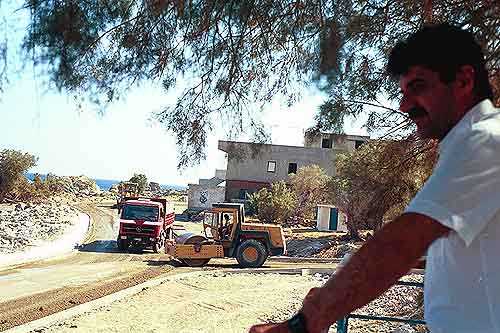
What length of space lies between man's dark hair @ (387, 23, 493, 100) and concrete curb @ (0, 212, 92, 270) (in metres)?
19.5

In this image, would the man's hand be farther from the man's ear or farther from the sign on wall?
the sign on wall

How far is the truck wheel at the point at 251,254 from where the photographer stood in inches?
832

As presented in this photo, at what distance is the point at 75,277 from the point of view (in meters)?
17.6

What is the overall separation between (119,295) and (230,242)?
7.27m

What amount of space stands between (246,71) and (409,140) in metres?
2.59

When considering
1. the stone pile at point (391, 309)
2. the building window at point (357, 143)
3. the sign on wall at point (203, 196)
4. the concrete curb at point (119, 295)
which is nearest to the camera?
the building window at point (357, 143)

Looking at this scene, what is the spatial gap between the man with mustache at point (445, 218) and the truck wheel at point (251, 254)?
19.6 metres

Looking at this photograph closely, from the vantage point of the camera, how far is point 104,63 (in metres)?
5.07

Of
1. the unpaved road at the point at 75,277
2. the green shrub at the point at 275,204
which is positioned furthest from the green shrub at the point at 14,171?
the unpaved road at the point at 75,277

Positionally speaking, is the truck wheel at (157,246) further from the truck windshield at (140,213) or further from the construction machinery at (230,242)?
the construction machinery at (230,242)

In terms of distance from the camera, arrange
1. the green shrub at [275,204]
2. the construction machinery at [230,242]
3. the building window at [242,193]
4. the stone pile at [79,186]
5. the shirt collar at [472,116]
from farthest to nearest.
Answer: the stone pile at [79,186], the building window at [242,193], the green shrub at [275,204], the construction machinery at [230,242], the shirt collar at [472,116]

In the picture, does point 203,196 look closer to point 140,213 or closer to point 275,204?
point 275,204

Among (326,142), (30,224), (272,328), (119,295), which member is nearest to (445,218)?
(272,328)

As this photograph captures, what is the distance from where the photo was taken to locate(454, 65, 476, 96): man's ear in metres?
1.61
